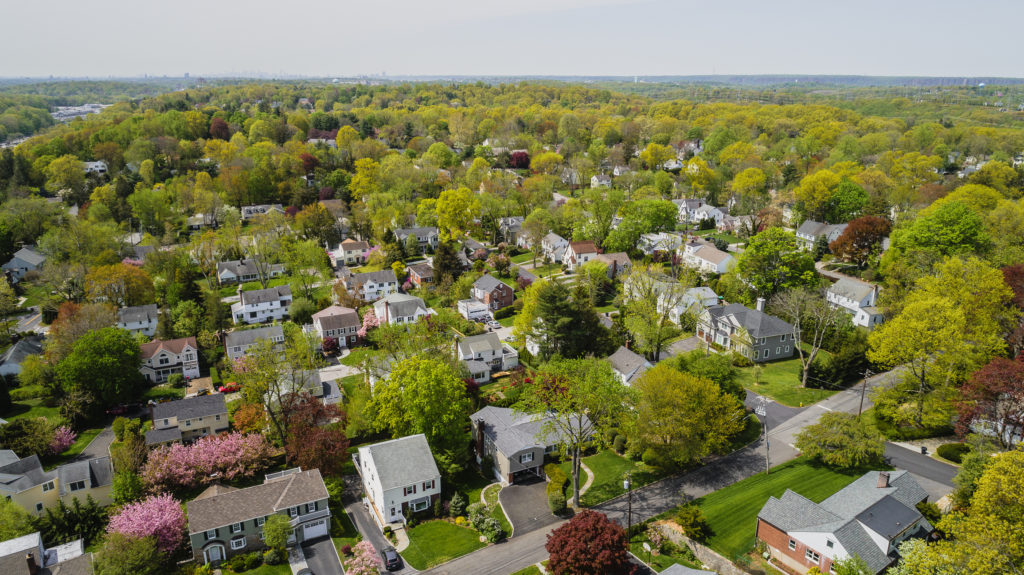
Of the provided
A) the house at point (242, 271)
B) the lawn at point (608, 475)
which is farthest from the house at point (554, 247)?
the lawn at point (608, 475)

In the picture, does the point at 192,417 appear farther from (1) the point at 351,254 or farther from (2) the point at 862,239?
(2) the point at 862,239

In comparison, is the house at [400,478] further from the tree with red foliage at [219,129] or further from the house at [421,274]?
the tree with red foliage at [219,129]

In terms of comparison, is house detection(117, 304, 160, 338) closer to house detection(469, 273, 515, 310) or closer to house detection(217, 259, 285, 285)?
house detection(217, 259, 285, 285)

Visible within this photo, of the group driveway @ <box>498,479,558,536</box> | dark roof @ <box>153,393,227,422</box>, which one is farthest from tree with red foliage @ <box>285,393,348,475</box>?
driveway @ <box>498,479,558,536</box>

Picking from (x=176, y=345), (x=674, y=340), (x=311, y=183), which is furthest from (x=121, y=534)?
(x=311, y=183)

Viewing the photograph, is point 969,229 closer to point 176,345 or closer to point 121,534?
point 121,534
